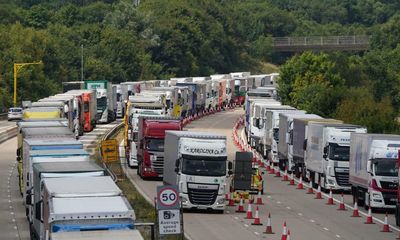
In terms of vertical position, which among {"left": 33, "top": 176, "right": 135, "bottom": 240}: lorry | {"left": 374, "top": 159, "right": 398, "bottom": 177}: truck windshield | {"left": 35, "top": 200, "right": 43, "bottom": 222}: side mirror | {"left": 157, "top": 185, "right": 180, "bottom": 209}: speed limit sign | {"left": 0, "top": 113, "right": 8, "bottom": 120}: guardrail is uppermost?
{"left": 33, "top": 176, "right": 135, "bottom": 240}: lorry

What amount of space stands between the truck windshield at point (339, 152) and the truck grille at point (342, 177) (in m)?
0.50

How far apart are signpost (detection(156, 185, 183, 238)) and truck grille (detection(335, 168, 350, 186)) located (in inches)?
1003

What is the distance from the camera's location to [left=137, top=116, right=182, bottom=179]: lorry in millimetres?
60062

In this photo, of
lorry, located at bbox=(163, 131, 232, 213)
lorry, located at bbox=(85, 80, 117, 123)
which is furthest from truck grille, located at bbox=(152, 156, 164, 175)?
lorry, located at bbox=(85, 80, 117, 123)

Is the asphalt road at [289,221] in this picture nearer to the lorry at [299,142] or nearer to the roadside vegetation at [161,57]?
the lorry at [299,142]

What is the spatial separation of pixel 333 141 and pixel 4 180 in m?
15.2

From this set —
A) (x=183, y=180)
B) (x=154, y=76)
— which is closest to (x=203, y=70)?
(x=154, y=76)

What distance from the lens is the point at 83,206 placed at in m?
27.1

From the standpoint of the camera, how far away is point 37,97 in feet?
422

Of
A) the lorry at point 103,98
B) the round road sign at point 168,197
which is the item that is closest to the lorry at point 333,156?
the round road sign at point 168,197

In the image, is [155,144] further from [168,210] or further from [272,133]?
[168,210]

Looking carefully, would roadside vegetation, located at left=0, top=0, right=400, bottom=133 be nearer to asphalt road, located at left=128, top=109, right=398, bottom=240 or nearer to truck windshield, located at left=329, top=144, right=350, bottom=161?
truck windshield, located at left=329, top=144, right=350, bottom=161

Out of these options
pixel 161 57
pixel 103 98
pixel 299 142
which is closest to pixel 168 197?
pixel 299 142

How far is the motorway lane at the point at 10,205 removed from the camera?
4172 centimetres
